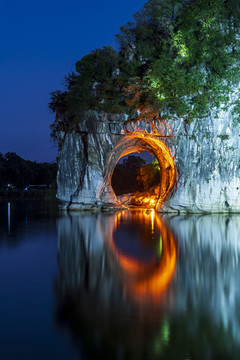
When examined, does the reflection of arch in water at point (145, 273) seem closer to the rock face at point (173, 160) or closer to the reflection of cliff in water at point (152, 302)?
the reflection of cliff in water at point (152, 302)

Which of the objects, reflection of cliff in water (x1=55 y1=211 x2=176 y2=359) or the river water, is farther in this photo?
reflection of cliff in water (x1=55 y1=211 x2=176 y2=359)

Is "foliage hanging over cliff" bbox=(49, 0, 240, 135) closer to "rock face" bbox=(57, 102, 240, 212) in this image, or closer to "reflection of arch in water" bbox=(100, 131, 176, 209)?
"rock face" bbox=(57, 102, 240, 212)

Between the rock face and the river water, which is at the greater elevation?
the rock face

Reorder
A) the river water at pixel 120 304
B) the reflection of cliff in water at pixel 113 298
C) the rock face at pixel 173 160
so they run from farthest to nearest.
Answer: the rock face at pixel 173 160 < the reflection of cliff in water at pixel 113 298 < the river water at pixel 120 304

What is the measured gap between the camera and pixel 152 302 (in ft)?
14.0

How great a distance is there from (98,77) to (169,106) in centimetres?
544

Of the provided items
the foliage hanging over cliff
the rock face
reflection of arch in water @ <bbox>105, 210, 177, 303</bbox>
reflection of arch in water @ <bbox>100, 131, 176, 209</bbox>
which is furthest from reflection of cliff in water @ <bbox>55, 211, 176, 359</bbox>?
reflection of arch in water @ <bbox>100, 131, 176, 209</bbox>

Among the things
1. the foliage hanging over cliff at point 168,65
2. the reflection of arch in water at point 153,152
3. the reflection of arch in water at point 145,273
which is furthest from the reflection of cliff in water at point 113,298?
the reflection of arch in water at point 153,152

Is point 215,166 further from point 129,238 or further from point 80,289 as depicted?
point 80,289

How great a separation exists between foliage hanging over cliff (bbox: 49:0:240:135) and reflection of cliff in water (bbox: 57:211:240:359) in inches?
582

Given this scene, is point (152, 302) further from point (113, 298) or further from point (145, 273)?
point (145, 273)

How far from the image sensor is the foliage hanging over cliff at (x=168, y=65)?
69.3 feet

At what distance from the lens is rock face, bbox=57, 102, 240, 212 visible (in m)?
22.0

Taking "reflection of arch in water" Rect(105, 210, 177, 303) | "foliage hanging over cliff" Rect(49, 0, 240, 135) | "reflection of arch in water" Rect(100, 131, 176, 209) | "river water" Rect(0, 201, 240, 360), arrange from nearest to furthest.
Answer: "river water" Rect(0, 201, 240, 360), "reflection of arch in water" Rect(105, 210, 177, 303), "foliage hanging over cliff" Rect(49, 0, 240, 135), "reflection of arch in water" Rect(100, 131, 176, 209)
